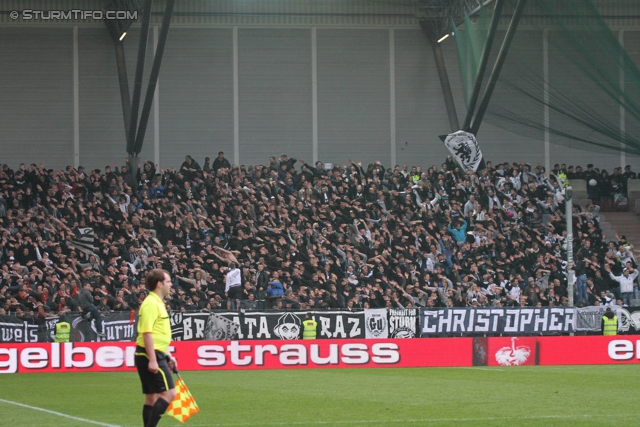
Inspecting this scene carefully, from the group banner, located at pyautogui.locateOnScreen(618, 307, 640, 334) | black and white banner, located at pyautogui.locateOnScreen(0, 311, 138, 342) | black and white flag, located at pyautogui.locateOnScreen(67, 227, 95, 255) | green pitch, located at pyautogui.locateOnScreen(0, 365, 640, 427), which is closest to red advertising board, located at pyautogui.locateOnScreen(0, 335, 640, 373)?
green pitch, located at pyautogui.locateOnScreen(0, 365, 640, 427)

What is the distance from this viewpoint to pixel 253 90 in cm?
3834

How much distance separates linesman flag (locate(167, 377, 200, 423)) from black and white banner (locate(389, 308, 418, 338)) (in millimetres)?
16340

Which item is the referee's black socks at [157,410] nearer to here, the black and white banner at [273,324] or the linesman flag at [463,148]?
the black and white banner at [273,324]

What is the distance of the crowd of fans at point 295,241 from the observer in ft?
85.6

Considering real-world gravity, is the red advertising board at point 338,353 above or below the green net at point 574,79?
below

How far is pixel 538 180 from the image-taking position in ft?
112

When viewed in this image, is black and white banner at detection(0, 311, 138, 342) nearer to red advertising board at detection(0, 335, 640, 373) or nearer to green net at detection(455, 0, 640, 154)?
red advertising board at detection(0, 335, 640, 373)

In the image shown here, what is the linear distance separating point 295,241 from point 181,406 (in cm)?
1974

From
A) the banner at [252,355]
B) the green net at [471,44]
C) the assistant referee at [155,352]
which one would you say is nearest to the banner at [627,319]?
the banner at [252,355]

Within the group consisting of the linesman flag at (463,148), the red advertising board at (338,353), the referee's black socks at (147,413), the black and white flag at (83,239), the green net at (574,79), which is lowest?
the red advertising board at (338,353)

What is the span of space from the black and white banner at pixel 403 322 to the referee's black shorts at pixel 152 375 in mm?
16653

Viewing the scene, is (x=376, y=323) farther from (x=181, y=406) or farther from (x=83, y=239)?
(x=181, y=406)

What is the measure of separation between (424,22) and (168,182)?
13.5 m

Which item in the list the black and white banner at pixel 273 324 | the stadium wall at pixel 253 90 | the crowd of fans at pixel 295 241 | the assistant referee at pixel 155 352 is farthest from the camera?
the stadium wall at pixel 253 90
